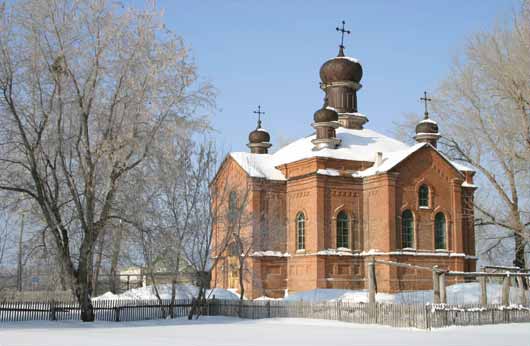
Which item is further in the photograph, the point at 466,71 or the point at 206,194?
the point at 466,71

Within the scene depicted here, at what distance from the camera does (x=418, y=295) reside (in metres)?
27.7

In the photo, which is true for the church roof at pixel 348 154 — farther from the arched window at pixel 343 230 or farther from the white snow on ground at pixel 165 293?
the white snow on ground at pixel 165 293

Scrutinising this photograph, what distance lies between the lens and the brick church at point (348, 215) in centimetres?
3102

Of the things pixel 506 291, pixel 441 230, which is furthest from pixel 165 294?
pixel 441 230

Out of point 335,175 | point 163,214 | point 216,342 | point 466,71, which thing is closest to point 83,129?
point 163,214

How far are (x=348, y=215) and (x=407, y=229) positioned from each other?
276 centimetres

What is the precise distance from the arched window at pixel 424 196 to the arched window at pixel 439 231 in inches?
33.2

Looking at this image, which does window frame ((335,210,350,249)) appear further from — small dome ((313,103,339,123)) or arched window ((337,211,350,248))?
small dome ((313,103,339,123))

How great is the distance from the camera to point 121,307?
894 inches

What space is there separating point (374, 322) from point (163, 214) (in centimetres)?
762

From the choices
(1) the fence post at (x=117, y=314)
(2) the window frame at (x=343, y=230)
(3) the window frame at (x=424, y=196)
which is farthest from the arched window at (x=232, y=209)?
(3) the window frame at (x=424, y=196)

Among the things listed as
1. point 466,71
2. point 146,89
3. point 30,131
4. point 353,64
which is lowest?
point 30,131

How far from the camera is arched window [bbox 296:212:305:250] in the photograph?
107 feet

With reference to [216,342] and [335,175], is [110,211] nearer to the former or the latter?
[216,342]
